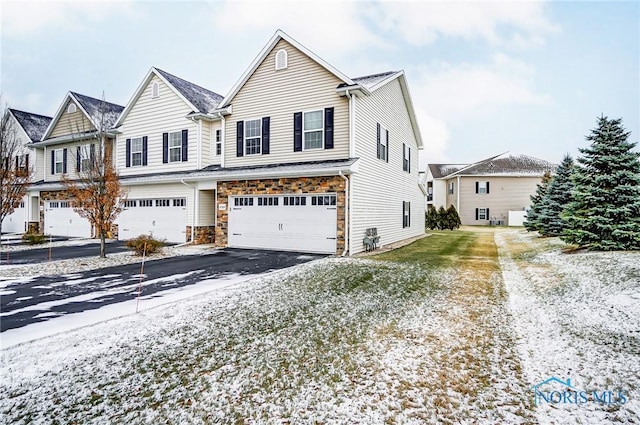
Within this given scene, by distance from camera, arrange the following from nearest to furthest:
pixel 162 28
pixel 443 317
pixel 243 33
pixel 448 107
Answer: pixel 443 317
pixel 162 28
pixel 243 33
pixel 448 107

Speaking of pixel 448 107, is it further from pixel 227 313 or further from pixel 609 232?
pixel 227 313

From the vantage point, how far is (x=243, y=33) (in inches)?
829

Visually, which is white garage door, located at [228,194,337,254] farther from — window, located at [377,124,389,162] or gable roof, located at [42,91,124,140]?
gable roof, located at [42,91,124,140]

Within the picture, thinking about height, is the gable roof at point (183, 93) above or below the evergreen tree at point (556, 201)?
above

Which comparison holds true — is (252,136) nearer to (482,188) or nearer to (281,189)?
(281,189)

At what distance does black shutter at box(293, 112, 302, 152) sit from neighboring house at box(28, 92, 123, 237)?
508 inches

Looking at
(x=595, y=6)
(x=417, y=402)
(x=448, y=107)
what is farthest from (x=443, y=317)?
(x=448, y=107)

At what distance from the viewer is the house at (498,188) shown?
116 ft

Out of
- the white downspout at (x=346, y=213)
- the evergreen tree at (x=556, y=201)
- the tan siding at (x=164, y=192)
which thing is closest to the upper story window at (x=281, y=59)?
the white downspout at (x=346, y=213)

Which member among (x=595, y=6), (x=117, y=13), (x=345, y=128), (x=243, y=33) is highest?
(x=243, y=33)

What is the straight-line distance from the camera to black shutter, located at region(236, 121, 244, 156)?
52.8 feet

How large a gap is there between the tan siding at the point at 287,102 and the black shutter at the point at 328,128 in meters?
0.18

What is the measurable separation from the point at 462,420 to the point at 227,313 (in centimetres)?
423

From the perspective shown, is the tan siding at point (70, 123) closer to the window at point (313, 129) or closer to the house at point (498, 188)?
the window at point (313, 129)
